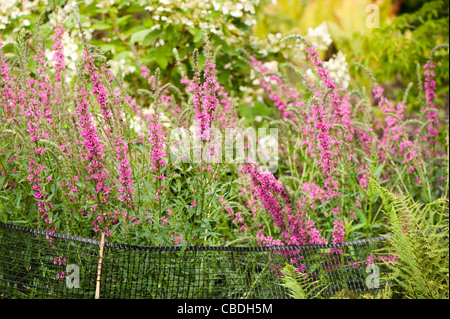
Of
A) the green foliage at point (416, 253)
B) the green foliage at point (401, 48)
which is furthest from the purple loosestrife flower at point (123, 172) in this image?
the green foliage at point (401, 48)

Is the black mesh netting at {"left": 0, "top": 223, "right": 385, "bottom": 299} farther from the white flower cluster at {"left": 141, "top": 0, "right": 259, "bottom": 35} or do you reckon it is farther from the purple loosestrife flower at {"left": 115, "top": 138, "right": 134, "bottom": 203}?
the white flower cluster at {"left": 141, "top": 0, "right": 259, "bottom": 35}

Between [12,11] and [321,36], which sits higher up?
[321,36]

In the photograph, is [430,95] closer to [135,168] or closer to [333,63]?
[333,63]

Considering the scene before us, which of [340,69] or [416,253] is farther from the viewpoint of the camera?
[340,69]

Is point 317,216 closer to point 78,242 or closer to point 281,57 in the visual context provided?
point 78,242

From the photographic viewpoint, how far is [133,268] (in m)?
2.43

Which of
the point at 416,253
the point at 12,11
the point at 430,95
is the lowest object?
the point at 416,253

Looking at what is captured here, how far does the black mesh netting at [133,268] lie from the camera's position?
7.95ft

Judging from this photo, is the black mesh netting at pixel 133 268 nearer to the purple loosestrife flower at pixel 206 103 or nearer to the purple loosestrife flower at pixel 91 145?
the purple loosestrife flower at pixel 91 145

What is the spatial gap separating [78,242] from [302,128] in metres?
1.68
